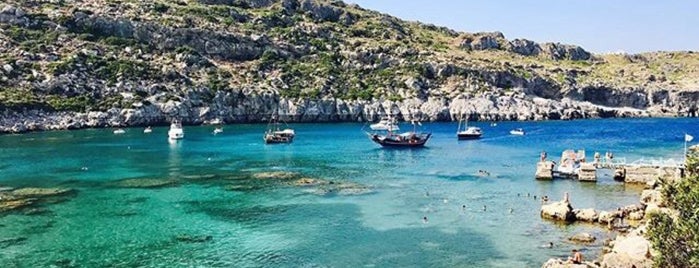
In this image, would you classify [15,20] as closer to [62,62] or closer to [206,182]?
[62,62]

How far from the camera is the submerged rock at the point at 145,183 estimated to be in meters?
62.8

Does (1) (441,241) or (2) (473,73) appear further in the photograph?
(2) (473,73)

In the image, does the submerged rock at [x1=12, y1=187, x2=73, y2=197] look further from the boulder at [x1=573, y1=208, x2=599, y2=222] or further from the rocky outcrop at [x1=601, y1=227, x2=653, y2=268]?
the rocky outcrop at [x1=601, y1=227, x2=653, y2=268]

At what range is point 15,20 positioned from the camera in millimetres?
154500

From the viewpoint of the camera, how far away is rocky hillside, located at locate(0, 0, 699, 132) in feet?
452

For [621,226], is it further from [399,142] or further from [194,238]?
[399,142]

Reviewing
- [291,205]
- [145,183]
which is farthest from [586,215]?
[145,183]

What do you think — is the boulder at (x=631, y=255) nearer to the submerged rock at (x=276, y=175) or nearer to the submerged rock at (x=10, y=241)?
the submerged rock at (x=10, y=241)

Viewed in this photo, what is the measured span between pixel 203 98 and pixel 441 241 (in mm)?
117605

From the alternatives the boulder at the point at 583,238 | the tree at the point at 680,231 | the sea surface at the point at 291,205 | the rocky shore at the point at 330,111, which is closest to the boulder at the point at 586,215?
the sea surface at the point at 291,205

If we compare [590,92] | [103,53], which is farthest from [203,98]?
[590,92]

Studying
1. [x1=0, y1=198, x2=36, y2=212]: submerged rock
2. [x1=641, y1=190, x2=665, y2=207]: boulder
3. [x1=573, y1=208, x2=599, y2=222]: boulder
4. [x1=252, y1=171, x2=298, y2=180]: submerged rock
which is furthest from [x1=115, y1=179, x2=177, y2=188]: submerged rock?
[x1=641, y1=190, x2=665, y2=207]: boulder

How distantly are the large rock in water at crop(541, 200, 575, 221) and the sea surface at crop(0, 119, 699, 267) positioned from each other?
1.23m

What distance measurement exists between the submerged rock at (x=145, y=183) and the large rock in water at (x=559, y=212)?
36.7 m
